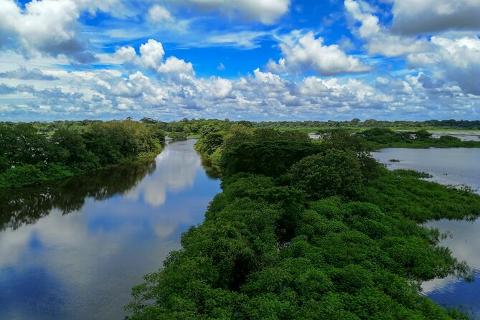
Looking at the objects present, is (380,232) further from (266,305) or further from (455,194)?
(455,194)

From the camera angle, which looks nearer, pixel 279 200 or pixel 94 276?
pixel 94 276

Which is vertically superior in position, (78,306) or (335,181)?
(335,181)

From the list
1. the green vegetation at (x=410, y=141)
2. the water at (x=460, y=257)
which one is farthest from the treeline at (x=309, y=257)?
the green vegetation at (x=410, y=141)

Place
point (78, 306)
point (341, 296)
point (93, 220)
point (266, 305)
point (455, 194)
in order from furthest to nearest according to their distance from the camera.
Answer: point (455, 194) → point (93, 220) → point (78, 306) → point (341, 296) → point (266, 305)

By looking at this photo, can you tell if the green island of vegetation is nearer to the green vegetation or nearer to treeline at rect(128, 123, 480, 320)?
treeline at rect(128, 123, 480, 320)

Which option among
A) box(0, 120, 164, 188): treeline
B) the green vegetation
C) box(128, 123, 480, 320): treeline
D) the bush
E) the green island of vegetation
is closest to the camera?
box(128, 123, 480, 320): treeline

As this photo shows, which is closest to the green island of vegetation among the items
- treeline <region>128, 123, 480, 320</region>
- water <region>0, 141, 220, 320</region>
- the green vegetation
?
treeline <region>128, 123, 480, 320</region>

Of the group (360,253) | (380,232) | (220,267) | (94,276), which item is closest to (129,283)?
(94,276)
